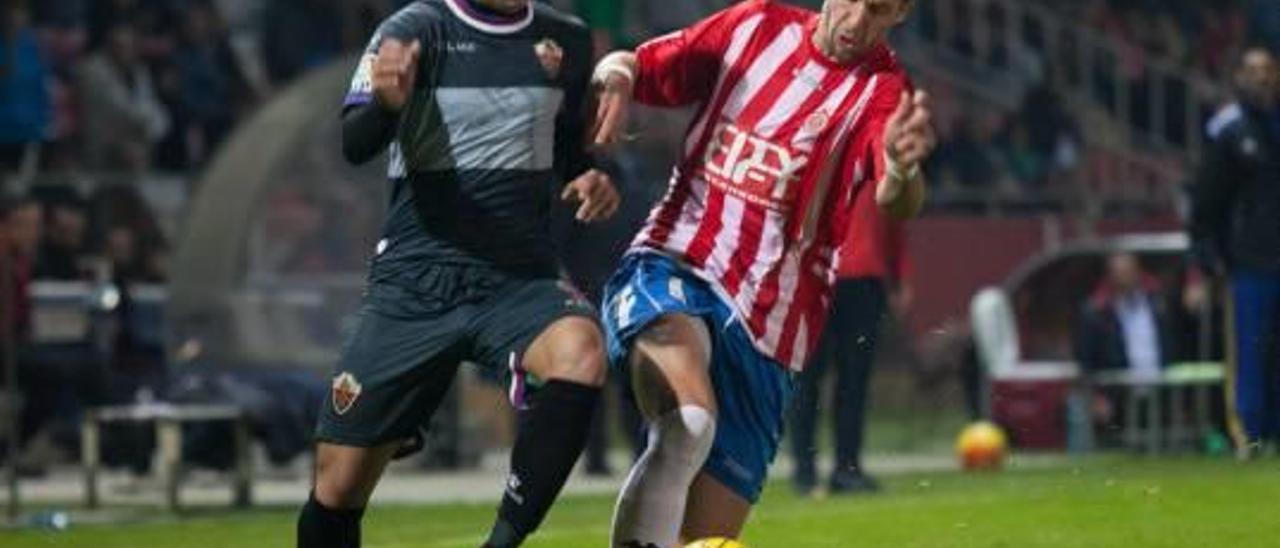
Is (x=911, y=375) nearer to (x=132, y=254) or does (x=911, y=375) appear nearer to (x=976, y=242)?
(x=976, y=242)

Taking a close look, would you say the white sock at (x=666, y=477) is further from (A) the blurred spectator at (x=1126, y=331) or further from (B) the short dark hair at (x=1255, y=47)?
(B) the short dark hair at (x=1255, y=47)

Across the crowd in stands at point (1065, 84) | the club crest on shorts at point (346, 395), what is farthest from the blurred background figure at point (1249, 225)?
the club crest on shorts at point (346, 395)

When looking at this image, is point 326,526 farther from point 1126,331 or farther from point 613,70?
point 1126,331

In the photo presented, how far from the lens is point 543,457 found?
10359 millimetres

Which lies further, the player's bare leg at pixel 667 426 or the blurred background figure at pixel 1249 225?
the blurred background figure at pixel 1249 225

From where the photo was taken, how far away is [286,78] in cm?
2622

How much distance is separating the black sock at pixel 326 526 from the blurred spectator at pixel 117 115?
1446cm

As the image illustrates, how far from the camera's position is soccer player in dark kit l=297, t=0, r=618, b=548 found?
10375 mm

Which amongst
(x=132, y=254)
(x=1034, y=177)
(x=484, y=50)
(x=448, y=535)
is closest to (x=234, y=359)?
(x=132, y=254)

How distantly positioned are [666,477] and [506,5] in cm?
150

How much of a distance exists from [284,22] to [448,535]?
1150 cm

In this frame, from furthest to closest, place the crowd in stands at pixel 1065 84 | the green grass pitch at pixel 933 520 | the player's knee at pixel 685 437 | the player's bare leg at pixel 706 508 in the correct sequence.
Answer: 1. the crowd in stands at pixel 1065 84
2. the green grass pitch at pixel 933 520
3. the player's bare leg at pixel 706 508
4. the player's knee at pixel 685 437

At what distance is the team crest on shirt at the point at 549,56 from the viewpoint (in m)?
10.8

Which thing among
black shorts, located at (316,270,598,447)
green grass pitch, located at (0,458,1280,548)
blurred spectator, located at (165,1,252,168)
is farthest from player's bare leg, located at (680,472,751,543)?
blurred spectator, located at (165,1,252,168)
